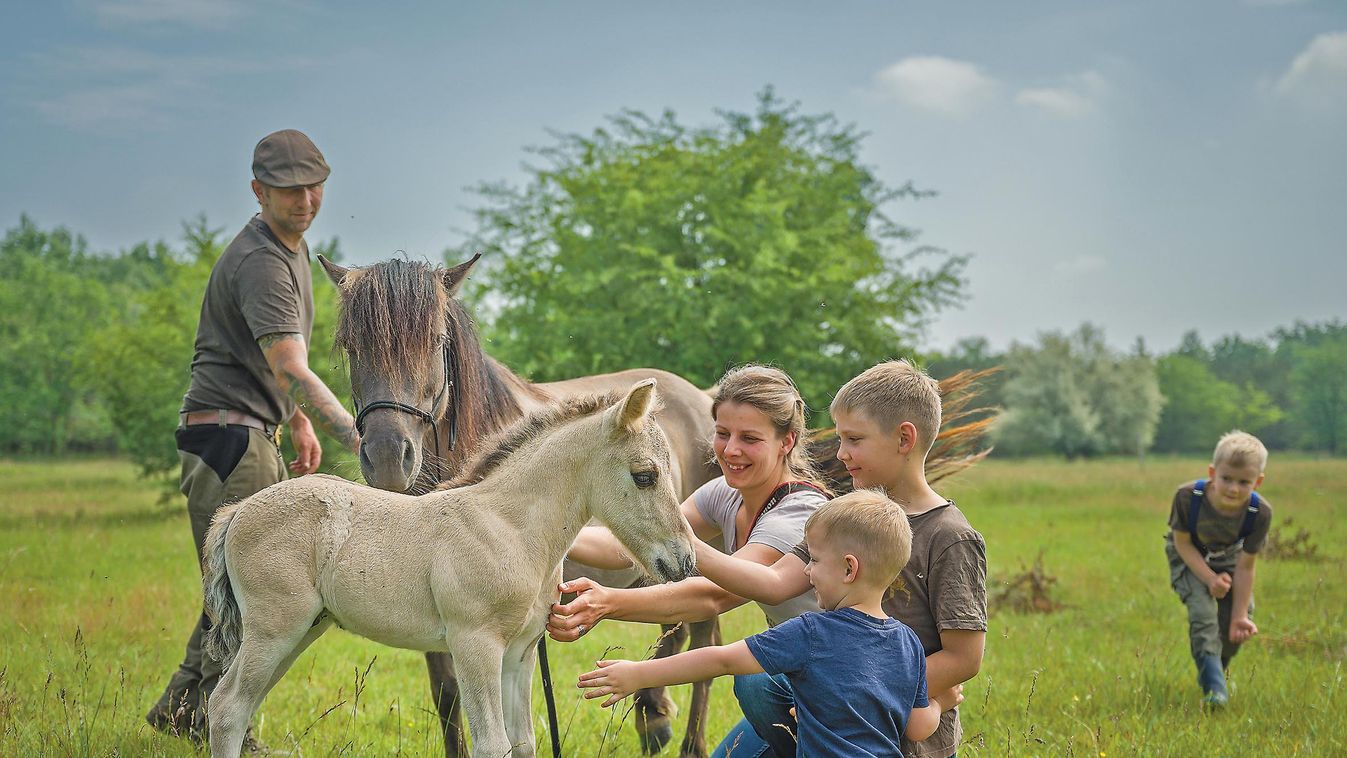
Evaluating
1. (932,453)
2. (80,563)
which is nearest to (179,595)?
(80,563)

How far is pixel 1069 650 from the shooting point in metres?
8.06

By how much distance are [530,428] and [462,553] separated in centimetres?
49

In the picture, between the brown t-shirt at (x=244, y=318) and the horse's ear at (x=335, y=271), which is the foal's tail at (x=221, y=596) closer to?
the brown t-shirt at (x=244, y=318)

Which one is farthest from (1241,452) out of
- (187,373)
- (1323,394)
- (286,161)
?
(1323,394)

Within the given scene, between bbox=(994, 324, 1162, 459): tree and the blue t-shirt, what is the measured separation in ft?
195

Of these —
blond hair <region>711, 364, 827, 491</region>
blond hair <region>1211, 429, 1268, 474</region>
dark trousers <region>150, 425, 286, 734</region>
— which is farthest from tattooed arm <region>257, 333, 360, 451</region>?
blond hair <region>1211, 429, 1268, 474</region>

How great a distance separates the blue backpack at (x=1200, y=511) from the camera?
20.4ft

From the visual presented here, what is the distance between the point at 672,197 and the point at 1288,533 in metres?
12.0

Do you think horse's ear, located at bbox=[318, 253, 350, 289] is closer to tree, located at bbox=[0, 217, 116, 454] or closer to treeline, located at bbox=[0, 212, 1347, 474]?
treeline, located at bbox=[0, 212, 1347, 474]

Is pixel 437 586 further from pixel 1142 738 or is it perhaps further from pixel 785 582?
pixel 1142 738

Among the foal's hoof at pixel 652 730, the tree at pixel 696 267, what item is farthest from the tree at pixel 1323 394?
the foal's hoof at pixel 652 730

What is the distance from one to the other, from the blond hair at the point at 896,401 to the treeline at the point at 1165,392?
40956mm

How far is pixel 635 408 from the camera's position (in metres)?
3.09

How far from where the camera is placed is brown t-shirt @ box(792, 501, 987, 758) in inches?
121
